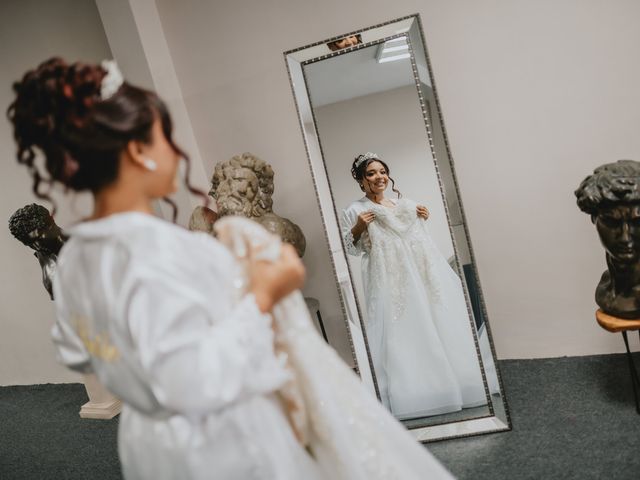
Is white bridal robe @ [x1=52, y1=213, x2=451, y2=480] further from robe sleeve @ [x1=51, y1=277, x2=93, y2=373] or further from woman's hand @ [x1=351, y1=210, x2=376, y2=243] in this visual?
woman's hand @ [x1=351, y1=210, x2=376, y2=243]

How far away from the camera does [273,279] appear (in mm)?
1317

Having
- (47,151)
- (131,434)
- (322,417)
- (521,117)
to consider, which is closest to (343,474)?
(322,417)

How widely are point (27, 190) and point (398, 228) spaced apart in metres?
3.13

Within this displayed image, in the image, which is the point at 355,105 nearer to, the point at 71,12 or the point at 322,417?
the point at 322,417

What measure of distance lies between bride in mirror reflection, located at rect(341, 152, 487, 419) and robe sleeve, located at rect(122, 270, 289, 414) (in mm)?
1618

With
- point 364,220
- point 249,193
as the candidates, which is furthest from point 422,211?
point 249,193

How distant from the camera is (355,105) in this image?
2662mm

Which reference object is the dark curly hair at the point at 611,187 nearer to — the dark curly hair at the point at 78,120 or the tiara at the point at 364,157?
the tiara at the point at 364,157

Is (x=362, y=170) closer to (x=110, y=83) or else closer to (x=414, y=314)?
(x=414, y=314)

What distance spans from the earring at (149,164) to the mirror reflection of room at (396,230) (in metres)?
1.53

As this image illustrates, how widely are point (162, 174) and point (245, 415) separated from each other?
58 cm

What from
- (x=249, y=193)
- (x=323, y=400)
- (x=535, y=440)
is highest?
(x=249, y=193)

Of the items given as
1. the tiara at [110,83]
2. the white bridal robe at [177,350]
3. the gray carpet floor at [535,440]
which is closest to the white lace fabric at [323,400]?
the white bridal robe at [177,350]

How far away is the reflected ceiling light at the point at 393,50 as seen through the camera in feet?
8.46
